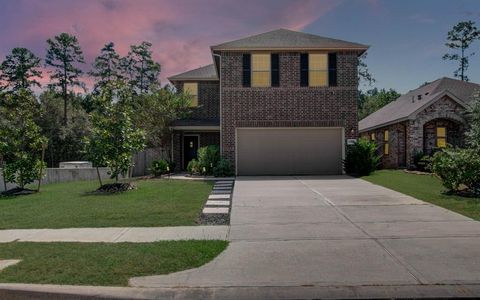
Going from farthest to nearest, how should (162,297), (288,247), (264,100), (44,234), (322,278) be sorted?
(264,100), (44,234), (288,247), (322,278), (162,297)

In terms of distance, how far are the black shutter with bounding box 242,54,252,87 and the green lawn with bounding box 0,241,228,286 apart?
41.7 ft

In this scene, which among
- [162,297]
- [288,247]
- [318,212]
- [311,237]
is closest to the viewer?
[162,297]

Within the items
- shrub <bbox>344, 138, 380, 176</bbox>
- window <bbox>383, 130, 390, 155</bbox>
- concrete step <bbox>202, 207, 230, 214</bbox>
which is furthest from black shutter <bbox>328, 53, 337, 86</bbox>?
concrete step <bbox>202, 207, 230, 214</bbox>

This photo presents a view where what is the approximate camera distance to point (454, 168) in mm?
11023

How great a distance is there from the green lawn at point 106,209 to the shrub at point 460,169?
6834 millimetres

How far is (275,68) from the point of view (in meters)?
18.1

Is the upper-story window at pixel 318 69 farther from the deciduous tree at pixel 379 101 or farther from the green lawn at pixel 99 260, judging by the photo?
the deciduous tree at pixel 379 101

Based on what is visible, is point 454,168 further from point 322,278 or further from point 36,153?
point 36,153

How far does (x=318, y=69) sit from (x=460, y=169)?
8.67 m

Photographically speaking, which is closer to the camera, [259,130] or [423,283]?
[423,283]

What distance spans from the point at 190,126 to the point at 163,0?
1034 centimetres

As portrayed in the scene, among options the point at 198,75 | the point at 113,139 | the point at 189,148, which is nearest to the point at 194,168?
the point at 189,148

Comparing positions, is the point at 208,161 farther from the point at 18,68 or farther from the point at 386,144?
the point at 18,68

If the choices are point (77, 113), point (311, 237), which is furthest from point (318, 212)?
point (77, 113)
